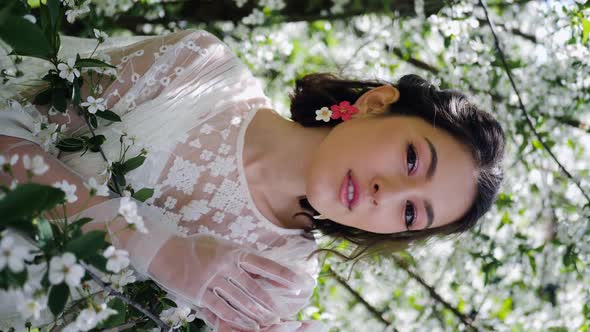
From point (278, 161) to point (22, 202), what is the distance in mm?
1045

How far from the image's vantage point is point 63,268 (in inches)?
38.4

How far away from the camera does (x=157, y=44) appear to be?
1884 mm

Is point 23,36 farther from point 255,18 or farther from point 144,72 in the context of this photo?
point 255,18

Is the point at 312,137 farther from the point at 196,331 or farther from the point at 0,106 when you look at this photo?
the point at 0,106

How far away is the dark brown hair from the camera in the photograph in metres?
1.90

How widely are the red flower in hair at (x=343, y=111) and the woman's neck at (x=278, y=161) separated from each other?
0.24ft

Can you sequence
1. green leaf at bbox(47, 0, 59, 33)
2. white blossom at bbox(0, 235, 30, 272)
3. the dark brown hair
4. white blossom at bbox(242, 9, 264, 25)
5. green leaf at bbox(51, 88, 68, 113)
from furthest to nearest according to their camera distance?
white blossom at bbox(242, 9, 264, 25) → the dark brown hair → green leaf at bbox(51, 88, 68, 113) → green leaf at bbox(47, 0, 59, 33) → white blossom at bbox(0, 235, 30, 272)

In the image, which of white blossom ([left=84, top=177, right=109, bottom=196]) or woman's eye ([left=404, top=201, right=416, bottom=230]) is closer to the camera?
white blossom ([left=84, top=177, right=109, bottom=196])

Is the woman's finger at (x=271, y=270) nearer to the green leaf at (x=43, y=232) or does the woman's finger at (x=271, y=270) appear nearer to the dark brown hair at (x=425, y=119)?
the dark brown hair at (x=425, y=119)

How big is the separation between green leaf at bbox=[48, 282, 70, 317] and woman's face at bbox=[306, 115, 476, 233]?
2.77 ft

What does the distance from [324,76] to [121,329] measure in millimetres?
1143

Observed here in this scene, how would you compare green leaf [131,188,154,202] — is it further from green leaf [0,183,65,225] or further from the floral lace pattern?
green leaf [0,183,65,225]

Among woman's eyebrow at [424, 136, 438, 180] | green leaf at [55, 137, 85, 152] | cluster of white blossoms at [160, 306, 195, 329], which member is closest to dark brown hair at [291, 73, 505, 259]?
woman's eyebrow at [424, 136, 438, 180]

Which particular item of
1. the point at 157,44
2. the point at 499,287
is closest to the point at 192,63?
the point at 157,44
